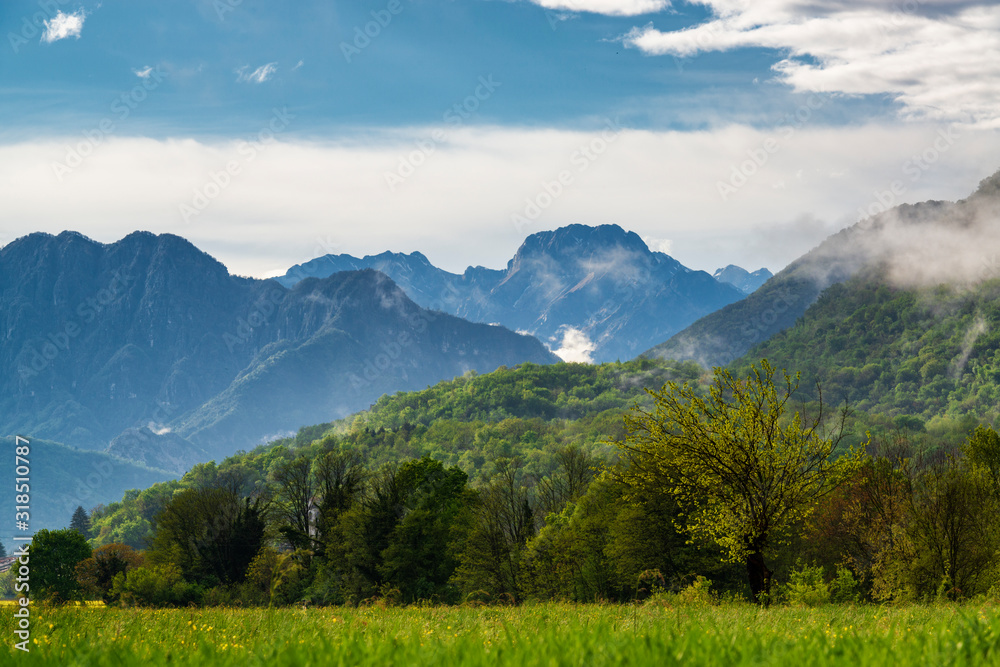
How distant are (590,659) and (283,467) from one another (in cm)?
12082

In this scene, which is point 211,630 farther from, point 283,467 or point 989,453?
point 283,467

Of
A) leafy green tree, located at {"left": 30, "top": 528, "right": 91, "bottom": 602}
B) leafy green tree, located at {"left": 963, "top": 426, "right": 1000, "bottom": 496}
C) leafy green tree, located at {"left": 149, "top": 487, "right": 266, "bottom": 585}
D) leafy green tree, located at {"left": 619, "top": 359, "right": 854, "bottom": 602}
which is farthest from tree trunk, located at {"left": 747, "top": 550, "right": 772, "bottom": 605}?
leafy green tree, located at {"left": 30, "top": 528, "right": 91, "bottom": 602}

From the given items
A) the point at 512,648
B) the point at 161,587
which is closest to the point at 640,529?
the point at 512,648

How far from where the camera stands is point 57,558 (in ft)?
385

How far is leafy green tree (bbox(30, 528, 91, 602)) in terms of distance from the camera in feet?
370

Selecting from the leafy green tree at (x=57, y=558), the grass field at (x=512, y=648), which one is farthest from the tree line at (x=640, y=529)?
the grass field at (x=512, y=648)

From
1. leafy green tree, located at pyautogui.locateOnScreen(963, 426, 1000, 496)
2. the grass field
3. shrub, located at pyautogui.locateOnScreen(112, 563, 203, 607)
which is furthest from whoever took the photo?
shrub, located at pyautogui.locateOnScreen(112, 563, 203, 607)

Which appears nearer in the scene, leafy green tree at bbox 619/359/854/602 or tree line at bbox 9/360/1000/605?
leafy green tree at bbox 619/359/854/602

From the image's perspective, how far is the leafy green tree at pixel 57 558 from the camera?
11275cm

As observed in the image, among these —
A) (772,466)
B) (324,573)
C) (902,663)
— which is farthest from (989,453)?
(902,663)

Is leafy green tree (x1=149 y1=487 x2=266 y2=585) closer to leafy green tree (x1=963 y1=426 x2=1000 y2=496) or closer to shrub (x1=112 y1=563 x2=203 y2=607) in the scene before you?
shrub (x1=112 y1=563 x2=203 y2=607)

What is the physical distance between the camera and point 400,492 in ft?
299

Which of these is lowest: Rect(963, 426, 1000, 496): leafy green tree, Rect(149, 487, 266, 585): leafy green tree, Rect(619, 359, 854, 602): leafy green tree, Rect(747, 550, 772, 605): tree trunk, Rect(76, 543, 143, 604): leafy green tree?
Rect(76, 543, 143, 604): leafy green tree

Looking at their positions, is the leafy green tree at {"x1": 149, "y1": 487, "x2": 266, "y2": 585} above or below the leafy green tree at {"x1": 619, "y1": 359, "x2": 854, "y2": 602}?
below
